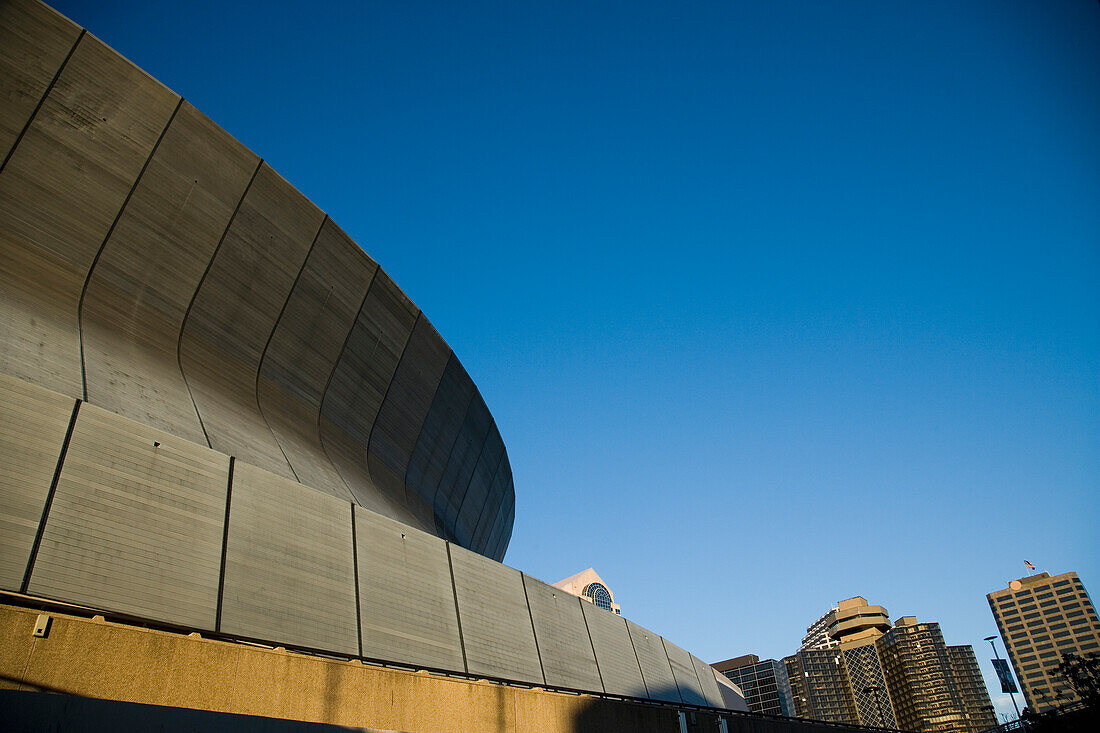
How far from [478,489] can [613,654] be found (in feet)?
A: 37.7

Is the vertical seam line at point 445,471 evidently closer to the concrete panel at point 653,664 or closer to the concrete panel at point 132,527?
the concrete panel at point 653,664

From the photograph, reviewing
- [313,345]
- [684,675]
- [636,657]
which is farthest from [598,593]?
[313,345]

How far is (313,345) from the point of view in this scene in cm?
2112

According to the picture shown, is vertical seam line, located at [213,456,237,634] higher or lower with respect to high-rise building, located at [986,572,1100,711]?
lower

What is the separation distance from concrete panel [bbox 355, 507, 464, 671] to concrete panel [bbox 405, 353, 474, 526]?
27.8ft

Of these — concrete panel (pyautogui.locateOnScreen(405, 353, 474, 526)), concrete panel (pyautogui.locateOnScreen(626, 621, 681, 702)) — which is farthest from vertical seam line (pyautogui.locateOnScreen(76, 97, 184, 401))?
concrete panel (pyautogui.locateOnScreen(626, 621, 681, 702))

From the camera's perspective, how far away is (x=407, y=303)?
78.2 ft

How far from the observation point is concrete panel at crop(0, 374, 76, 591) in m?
9.88

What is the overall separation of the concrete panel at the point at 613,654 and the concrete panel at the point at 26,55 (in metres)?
18.9

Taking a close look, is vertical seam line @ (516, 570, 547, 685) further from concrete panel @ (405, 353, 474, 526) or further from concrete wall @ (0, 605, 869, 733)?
concrete panel @ (405, 353, 474, 526)

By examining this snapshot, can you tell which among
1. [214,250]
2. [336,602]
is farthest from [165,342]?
[336,602]

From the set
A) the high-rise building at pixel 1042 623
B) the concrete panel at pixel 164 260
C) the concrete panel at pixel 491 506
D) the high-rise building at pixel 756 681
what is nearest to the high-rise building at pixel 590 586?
the high-rise building at pixel 756 681

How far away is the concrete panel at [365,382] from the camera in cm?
2212

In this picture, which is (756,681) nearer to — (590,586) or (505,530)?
(590,586)
